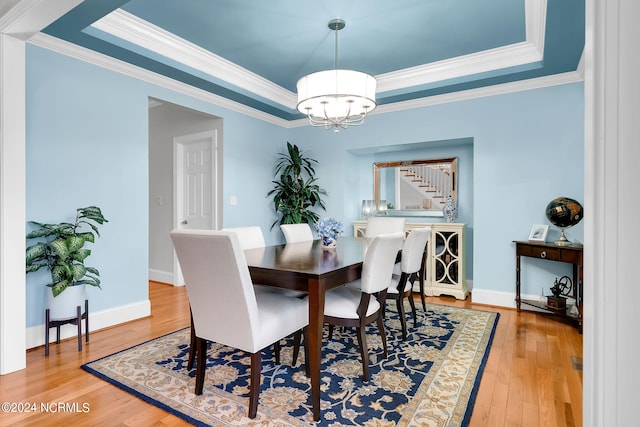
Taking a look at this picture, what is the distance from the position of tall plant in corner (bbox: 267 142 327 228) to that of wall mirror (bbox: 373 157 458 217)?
841mm

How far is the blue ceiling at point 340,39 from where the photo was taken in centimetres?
256

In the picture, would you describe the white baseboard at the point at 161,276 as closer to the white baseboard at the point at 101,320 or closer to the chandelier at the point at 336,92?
the white baseboard at the point at 101,320

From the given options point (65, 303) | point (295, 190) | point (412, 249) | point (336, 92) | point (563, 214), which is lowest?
point (65, 303)

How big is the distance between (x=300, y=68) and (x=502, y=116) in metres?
2.24

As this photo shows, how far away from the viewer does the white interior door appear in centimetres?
436

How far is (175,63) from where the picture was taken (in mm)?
3195

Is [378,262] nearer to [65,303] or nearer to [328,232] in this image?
[328,232]

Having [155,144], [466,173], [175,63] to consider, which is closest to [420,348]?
[466,173]

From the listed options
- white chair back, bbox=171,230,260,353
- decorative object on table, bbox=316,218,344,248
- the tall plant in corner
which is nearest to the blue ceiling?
the tall plant in corner

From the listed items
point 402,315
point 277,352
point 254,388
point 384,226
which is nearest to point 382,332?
point 402,315

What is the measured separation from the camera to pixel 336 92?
8.33 ft

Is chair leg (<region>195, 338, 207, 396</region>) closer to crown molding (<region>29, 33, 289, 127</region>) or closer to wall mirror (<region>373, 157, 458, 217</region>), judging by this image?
crown molding (<region>29, 33, 289, 127</region>)

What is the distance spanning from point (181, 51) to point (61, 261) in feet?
6.91

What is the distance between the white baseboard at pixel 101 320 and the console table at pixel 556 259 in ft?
12.2
